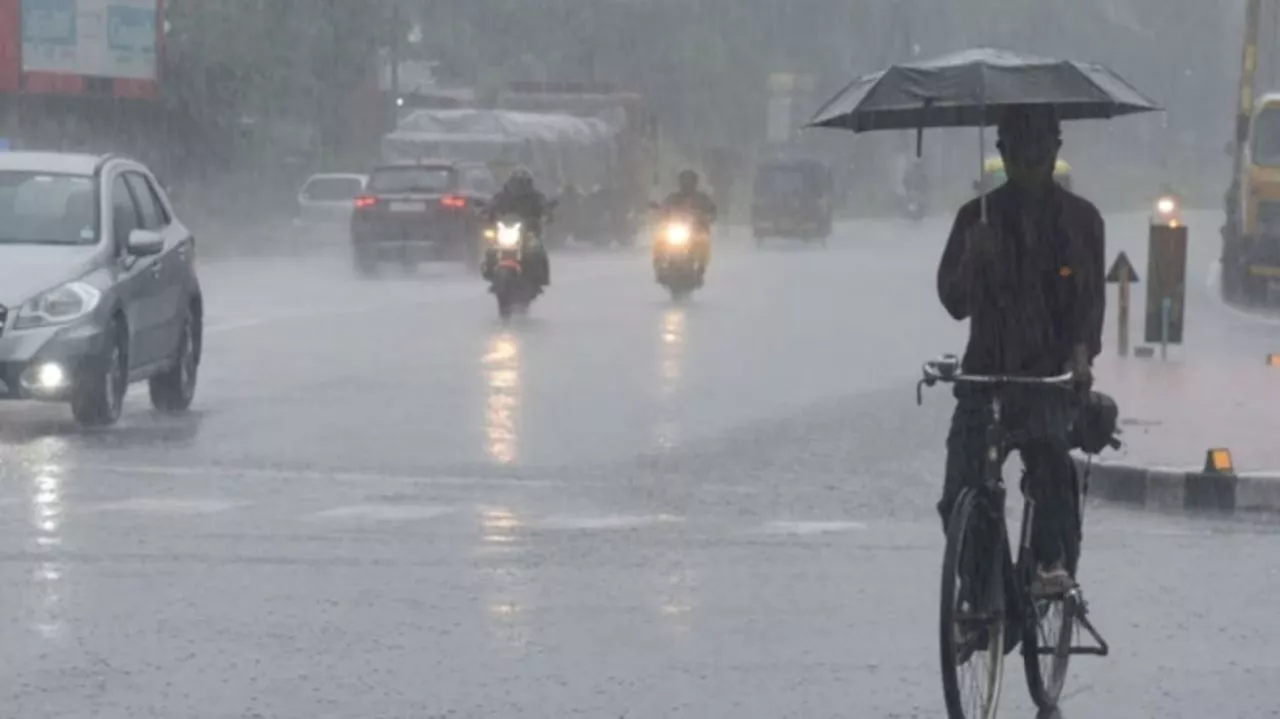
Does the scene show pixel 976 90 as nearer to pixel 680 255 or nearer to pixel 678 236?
pixel 680 255

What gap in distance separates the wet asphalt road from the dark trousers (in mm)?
636

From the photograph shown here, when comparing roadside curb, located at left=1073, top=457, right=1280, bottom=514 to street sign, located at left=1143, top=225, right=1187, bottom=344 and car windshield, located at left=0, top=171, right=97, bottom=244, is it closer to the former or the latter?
car windshield, located at left=0, top=171, right=97, bottom=244

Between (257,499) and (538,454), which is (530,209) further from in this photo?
(257,499)

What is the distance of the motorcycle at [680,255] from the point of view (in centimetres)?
3466

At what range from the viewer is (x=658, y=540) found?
11930 mm

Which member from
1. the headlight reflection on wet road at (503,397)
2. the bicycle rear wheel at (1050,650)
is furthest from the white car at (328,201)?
the bicycle rear wheel at (1050,650)

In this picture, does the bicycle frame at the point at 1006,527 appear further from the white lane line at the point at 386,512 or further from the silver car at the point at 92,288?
the silver car at the point at 92,288

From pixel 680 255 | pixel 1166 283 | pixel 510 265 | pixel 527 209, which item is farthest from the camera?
pixel 680 255

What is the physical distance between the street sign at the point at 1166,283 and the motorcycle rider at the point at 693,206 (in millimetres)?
11924

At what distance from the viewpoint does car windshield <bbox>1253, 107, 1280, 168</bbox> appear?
3581 centimetres

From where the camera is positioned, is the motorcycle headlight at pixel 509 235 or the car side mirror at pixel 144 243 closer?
the car side mirror at pixel 144 243

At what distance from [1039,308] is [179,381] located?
436 inches

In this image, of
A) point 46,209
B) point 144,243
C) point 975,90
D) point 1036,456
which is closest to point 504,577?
point 975,90

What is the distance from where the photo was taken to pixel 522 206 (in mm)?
30641
